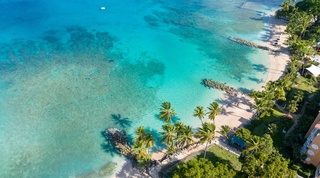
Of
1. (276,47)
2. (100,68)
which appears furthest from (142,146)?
(276,47)

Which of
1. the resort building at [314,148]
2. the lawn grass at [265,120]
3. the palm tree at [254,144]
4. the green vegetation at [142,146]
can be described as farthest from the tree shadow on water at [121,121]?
the resort building at [314,148]

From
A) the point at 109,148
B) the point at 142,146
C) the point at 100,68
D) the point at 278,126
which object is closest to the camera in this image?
the point at 142,146

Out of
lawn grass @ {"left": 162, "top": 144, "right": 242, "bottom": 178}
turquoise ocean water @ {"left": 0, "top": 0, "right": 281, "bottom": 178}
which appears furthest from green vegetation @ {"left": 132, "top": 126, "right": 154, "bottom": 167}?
turquoise ocean water @ {"left": 0, "top": 0, "right": 281, "bottom": 178}

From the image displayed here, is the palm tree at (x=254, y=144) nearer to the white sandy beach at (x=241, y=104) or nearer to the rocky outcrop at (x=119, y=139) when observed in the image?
the white sandy beach at (x=241, y=104)

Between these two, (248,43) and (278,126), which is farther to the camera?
(248,43)

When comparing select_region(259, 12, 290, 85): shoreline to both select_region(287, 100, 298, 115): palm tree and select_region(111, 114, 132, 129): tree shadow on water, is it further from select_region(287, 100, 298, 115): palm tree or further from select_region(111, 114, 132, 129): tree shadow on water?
select_region(111, 114, 132, 129): tree shadow on water

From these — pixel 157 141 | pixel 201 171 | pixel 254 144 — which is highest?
pixel 254 144

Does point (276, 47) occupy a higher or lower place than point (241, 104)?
higher

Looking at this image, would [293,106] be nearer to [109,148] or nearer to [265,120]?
[265,120]
